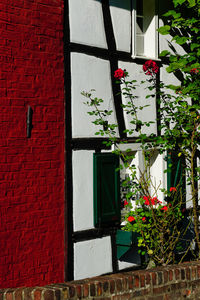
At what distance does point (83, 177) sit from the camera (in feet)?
22.6

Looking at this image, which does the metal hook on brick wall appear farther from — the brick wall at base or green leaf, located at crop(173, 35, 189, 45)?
green leaf, located at crop(173, 35, 189, 45)

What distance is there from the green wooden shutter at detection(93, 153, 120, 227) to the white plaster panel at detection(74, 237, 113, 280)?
243 mm

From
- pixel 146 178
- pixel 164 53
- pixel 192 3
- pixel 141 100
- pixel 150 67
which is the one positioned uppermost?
pixel 192 3

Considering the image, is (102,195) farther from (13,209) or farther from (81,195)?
(13,209)

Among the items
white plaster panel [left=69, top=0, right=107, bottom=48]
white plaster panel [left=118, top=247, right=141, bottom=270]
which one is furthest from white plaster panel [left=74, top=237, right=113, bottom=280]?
white plaster panel [left=69, top=0, right=107, bottom=48]

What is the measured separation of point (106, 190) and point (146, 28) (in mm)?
2592

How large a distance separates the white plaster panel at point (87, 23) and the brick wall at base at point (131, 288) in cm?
299

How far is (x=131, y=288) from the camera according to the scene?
4.88 metres

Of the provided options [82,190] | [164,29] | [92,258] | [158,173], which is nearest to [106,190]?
[82,190]

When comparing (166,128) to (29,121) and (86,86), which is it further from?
(29,121)

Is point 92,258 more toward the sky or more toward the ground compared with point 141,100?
more toward the ground

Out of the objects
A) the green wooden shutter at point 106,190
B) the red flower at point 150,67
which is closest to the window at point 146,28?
the red flower at point 150,67

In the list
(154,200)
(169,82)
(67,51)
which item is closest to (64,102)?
(67,51)

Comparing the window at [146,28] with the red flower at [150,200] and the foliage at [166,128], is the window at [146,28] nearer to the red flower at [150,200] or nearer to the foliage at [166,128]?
the foliage at [166,128]
